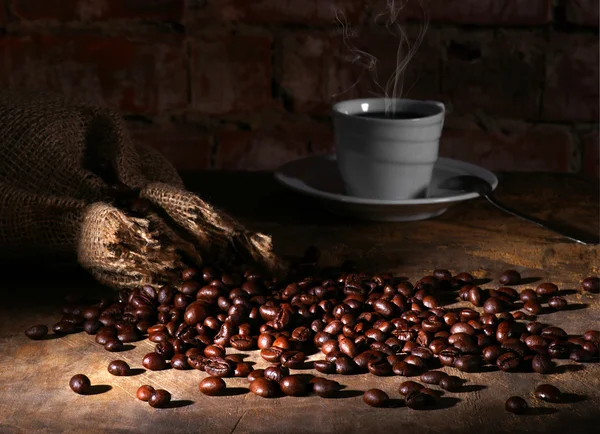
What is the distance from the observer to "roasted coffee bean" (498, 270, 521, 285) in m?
1.24

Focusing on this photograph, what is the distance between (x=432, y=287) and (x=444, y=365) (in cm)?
21

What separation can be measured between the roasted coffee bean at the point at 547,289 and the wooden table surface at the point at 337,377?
0.02 metres

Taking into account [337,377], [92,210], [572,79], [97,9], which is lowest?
[337,377]

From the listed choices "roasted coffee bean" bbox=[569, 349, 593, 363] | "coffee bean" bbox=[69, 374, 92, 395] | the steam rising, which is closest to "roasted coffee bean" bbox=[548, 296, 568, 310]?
"roasted coffee bean" bbox=[569, 349, 593, 363]

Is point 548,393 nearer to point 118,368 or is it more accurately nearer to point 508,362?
point 508,362

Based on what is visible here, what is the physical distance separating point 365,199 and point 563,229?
0.32m

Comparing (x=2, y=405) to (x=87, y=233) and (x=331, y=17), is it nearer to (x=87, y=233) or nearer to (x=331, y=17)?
(x=87, y=233)

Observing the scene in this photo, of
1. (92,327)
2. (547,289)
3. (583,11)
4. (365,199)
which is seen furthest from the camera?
(583,11)

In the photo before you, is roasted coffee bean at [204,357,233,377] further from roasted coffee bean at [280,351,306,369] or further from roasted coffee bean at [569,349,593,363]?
roasted coffee bean at [569,349,593,363]

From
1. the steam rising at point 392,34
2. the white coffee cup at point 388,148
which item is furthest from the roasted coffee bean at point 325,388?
the steam rising at point 392,34

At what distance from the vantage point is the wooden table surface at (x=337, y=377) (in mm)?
863

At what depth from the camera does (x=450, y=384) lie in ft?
3.07

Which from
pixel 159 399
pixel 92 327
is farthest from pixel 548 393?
pixel 92 327

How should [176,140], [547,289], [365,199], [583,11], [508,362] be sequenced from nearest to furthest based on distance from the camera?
[508,362] < [547,289] < [365,199] < [583,11] < [176,140]
